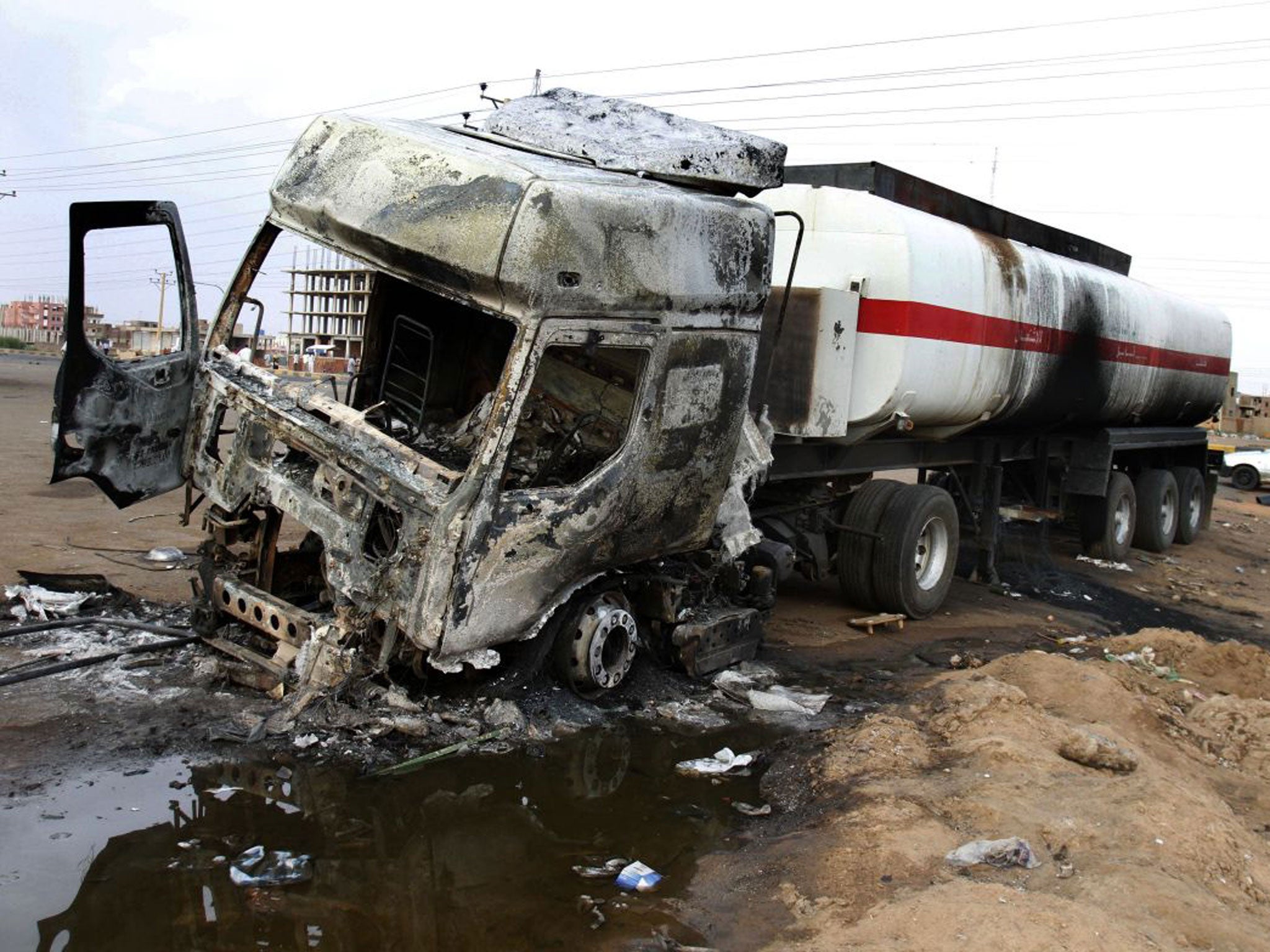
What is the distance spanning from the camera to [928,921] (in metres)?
3.67

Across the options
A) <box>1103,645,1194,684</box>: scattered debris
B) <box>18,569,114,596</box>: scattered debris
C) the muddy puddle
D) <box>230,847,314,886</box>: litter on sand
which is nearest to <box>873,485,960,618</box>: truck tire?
<box>1103,645,1194,684</box>: scattered debris

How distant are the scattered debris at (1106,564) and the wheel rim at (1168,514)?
136cm

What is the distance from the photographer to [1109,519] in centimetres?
1226

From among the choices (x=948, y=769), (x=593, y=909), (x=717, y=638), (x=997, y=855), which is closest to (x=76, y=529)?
(x=717, y=638)

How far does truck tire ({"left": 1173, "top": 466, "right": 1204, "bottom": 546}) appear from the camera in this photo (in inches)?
558

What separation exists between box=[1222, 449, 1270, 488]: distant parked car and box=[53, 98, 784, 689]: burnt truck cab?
2143 centimetres

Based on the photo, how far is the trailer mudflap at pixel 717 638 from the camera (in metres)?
6.29

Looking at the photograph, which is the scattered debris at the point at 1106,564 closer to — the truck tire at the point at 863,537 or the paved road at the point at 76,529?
the truck tire at the point at 863,537

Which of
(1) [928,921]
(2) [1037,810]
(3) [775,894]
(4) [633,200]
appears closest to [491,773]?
(3) [775,894]

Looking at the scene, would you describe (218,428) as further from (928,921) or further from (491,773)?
(928,921)

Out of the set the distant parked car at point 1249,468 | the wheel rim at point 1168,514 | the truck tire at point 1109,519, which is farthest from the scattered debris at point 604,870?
the distant parked car at point 1249,468

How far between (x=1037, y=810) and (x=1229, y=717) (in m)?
2.37

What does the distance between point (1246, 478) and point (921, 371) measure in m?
19.8

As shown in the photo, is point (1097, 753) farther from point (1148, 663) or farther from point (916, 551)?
point (916, 551)
